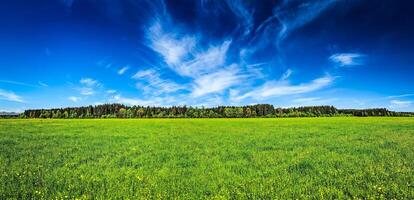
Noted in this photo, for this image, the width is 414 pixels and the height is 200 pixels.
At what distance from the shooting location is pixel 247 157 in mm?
12922

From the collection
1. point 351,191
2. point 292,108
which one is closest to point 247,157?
point 351,191

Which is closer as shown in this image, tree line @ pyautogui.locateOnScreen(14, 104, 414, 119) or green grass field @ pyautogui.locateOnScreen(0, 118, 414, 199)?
green grass field @ pyautogui.locateOnScreen(0, 118, 414, 199)

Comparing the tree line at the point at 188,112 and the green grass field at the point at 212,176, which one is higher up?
the tree line at the point at 188,112

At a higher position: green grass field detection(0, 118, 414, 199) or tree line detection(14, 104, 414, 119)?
tree line detection(14, 104, 414, 119)

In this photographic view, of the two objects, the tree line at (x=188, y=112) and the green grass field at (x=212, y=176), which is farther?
the tree line at (x=188, y=112)

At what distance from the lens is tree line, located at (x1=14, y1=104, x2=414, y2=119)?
154 m

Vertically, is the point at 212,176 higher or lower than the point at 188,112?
lower

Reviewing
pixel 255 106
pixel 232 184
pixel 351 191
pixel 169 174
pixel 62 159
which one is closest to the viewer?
pixel 351 191

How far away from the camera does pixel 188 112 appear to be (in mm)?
157250

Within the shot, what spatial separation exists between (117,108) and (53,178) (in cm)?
17194

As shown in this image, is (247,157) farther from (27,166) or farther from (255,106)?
(255,106)

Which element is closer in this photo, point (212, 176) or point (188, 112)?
point (212, 176)

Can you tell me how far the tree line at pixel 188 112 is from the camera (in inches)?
6078

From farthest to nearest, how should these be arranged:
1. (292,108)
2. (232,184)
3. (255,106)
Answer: (255,106)
(292,108)
(232,184)
